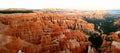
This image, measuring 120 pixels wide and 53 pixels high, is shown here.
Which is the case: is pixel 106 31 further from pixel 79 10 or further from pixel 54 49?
pixel 54 49

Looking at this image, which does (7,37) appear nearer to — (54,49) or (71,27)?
(54,49)

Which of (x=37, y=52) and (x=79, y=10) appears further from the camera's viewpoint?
(x=79, y=10)

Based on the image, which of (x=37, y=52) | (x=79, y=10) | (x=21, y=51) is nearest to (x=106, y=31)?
(x=79, y=10)

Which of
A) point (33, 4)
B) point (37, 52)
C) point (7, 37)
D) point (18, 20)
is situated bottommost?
point (37, 52)

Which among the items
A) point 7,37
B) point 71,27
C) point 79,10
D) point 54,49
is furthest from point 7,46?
point 79,10

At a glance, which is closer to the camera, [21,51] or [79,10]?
[21,51]

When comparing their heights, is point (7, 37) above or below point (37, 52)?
above

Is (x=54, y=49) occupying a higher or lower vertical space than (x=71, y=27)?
lower
